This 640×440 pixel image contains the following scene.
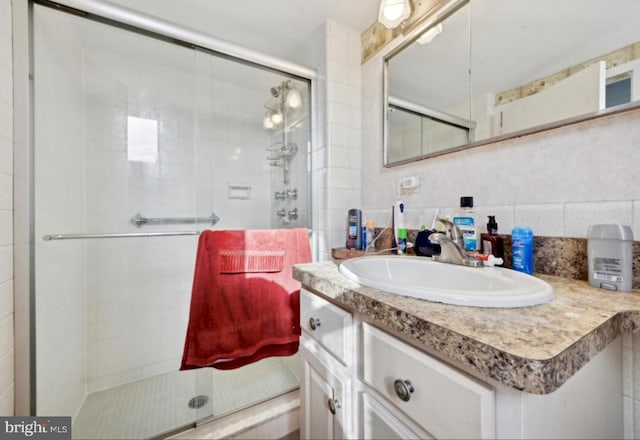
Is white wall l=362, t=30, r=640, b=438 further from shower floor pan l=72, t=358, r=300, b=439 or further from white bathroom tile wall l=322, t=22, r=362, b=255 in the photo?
shower floor pan l=72, t=358, r=300, b=439

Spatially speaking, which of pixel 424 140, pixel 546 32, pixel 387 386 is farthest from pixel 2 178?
pixel 546 32

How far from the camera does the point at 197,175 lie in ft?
5.92

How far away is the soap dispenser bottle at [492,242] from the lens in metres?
0.79

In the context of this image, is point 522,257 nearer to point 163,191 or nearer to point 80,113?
point 163,191

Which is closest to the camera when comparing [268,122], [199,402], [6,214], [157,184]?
[6,214]

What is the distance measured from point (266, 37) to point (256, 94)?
391 millimetres

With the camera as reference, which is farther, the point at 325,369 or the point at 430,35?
the point at 430,35

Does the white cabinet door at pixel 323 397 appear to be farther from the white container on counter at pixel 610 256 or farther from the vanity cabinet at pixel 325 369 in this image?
the white container on counter at pixel 610 256

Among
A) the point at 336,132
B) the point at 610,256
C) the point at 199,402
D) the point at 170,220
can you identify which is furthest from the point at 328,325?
the point at 170,220

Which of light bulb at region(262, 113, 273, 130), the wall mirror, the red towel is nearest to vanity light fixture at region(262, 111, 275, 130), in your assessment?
light bulb at region(262, 113, 273, 130)

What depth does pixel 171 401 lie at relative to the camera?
4.31 ft

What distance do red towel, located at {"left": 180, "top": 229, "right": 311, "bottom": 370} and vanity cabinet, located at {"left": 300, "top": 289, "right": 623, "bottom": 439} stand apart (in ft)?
1.21

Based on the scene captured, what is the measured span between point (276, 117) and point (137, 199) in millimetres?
1074

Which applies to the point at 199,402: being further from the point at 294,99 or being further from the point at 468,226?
the point at 294,99
